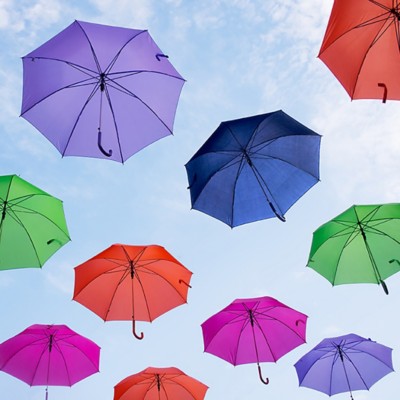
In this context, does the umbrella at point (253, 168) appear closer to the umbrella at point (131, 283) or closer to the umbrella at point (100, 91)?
the umbrella at point (100, 91)

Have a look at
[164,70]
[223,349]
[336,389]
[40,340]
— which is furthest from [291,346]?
[164,70]

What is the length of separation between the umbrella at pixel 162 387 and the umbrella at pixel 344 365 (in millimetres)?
2662

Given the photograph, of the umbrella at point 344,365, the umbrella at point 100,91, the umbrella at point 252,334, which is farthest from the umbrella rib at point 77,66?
the umbrella at point 344,365

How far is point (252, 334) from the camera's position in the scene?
1106 centimetres

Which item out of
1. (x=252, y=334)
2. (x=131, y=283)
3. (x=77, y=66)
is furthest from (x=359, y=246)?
(x=77, y=66)

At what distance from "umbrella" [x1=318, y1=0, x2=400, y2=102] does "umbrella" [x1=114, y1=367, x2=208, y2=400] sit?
7.17 m

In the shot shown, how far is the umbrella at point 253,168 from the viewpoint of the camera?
901 centimetres

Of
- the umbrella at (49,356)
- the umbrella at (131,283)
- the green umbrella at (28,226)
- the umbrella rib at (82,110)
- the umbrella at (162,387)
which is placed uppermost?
the umbrella rib at (82,110)

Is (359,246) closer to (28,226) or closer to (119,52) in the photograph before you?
(119,52)

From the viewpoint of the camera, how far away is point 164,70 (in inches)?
352

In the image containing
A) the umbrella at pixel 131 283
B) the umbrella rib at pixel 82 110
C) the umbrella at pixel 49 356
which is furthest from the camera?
the umbrella at pixel 49 356

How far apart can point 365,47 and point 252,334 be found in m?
6.44

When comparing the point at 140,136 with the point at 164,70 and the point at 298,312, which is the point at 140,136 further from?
the point at 298,312

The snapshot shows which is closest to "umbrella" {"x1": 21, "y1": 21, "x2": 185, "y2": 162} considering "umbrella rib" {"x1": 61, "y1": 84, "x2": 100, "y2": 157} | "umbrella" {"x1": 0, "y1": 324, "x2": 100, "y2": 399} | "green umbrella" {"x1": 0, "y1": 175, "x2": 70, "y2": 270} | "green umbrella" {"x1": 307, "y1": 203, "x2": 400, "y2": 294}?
"umbrella rib" {"x1": 61, "y1": 84, "x2": 100, "y2": 157}
